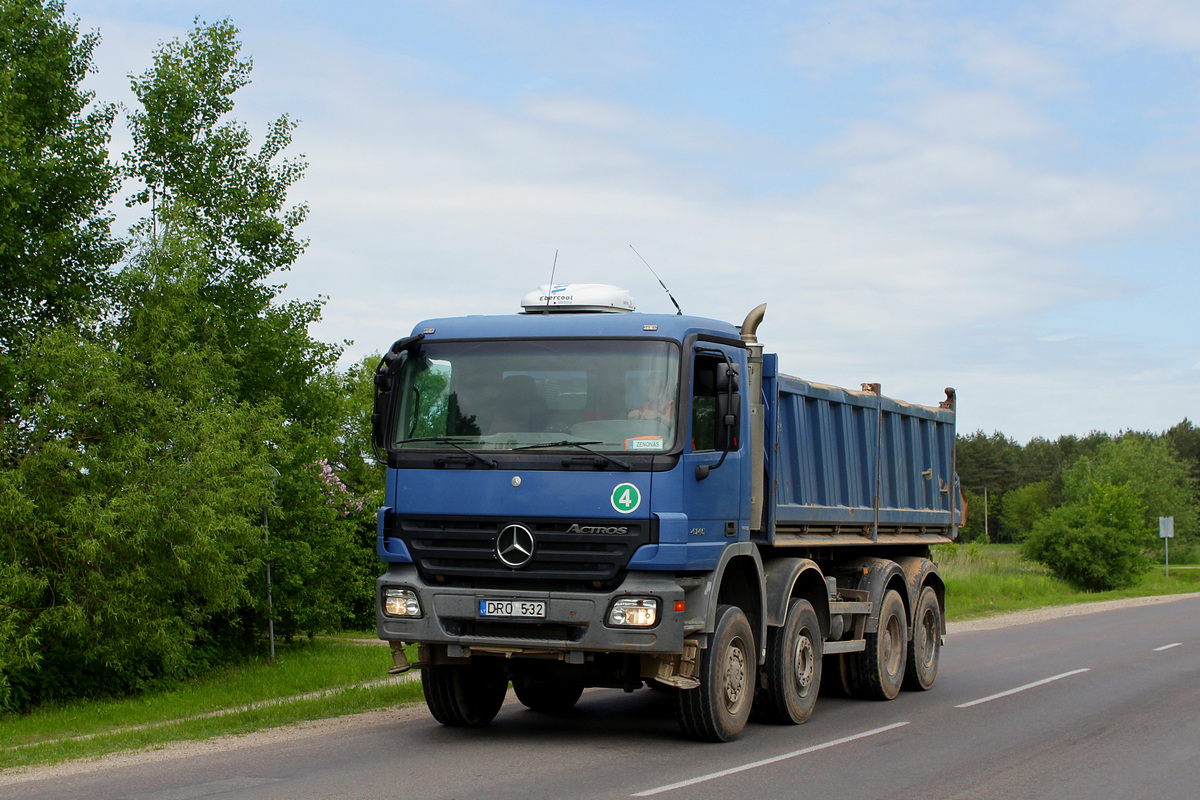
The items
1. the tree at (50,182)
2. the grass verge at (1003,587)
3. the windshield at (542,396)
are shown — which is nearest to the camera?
the windshield at (542,396)

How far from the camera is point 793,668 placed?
417 inches

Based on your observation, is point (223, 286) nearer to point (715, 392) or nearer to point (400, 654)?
point (400, 654)

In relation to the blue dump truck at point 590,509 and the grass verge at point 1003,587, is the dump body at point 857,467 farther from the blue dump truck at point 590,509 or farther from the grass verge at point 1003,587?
the grass verge at point 1003,587

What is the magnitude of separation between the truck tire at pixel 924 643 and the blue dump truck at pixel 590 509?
3439mm

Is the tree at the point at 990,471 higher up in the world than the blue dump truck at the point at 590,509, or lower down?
higher up

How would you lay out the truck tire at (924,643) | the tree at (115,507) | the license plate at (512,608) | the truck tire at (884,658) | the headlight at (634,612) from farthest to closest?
the truck tire at (924,643) < the tree at (115,507) < the truck tire at (884,658) < the license plate at (512,608) < the headlight at (634,612)

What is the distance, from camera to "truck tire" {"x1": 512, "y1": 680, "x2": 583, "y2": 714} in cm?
1140

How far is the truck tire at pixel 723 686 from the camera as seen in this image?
916 cm

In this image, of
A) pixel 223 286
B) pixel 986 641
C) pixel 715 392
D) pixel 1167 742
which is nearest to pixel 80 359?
pixel 223 286

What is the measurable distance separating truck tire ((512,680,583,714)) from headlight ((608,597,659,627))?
9.80 ft

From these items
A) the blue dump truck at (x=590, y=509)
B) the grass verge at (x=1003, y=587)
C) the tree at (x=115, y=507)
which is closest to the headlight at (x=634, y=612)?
the blue dump truck at (x=590, y=509)

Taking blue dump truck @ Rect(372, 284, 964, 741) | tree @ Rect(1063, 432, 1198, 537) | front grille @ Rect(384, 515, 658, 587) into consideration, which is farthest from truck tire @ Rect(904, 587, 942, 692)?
tree @ Rect(1063, 432, 1198, 537)

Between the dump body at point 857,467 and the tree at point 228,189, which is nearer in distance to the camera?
the dump body at point 857,467

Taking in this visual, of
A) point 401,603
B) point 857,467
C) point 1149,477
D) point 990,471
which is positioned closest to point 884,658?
point 857,467
